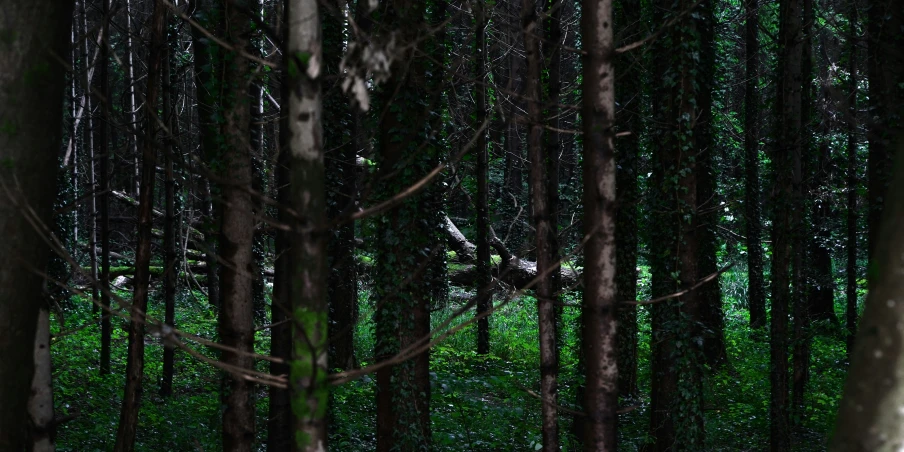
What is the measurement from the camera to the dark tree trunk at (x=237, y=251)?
18.7 ft

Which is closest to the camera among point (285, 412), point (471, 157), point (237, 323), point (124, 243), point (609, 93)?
point (609, 93)

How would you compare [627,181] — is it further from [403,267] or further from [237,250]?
[237,250]

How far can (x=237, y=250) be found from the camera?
5.75m

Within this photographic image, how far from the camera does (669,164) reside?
28.9 ft

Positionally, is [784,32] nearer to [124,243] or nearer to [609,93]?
[609,93]

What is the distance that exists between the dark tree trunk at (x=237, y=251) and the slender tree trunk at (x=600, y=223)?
2.44 meters

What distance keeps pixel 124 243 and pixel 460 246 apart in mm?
10021

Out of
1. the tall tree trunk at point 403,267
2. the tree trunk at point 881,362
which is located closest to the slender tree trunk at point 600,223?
the tree trunk at point 881,362

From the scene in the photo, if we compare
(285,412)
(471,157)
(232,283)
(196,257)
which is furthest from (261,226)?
(196,257)

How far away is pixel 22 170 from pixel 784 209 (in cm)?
949

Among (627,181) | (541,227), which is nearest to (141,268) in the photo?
(541,227)

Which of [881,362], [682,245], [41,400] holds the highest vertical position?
[682,245]

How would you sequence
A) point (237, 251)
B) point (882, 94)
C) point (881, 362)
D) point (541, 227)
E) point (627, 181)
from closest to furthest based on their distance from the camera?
point (881, 362) < point (237, 251) < point (541, 227) < point (882, 94) < point (627, 181)

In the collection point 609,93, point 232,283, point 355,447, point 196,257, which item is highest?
point 196,257
